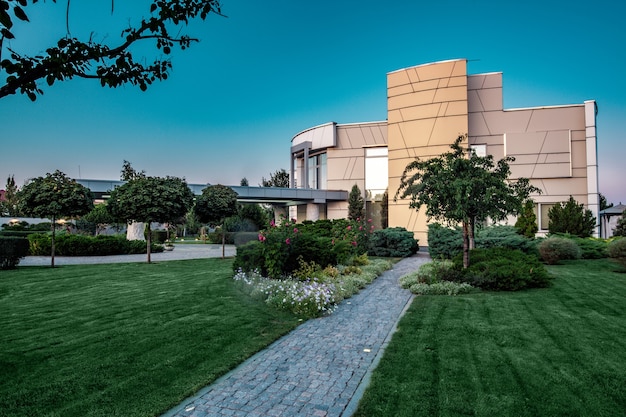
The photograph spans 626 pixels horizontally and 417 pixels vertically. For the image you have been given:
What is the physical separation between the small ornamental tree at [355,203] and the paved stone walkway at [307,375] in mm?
21345

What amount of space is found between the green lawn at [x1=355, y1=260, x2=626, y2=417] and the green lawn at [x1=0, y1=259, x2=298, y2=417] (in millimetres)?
2023

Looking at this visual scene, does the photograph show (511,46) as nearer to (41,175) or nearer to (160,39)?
(160,39)

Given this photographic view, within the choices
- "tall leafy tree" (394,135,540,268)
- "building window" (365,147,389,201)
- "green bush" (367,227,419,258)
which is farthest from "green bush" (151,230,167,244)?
"tall leafy tree" (394,135,540,268)

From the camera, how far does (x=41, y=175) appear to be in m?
14.5

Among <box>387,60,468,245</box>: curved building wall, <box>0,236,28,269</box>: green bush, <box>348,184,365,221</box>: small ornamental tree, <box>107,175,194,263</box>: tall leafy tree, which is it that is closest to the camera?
<box>0,236,28,269</box>: green bush

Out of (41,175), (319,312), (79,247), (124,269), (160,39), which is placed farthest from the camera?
(79,247)

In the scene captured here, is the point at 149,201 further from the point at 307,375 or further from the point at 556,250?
the point at 556,250

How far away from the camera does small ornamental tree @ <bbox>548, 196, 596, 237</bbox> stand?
741 inches

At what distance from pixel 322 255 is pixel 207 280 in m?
3.52

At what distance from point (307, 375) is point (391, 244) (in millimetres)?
14251

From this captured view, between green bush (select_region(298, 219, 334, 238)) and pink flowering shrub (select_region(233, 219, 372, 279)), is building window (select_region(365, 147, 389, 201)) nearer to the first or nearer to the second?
green bush (select_region(298, 219, 334, 238))

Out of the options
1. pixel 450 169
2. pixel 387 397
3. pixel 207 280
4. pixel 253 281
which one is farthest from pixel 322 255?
pixel 387 397

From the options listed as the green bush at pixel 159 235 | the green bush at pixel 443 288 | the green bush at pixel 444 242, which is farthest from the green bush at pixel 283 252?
the green bush at pixel 159 235

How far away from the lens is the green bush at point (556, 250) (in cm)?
1296
